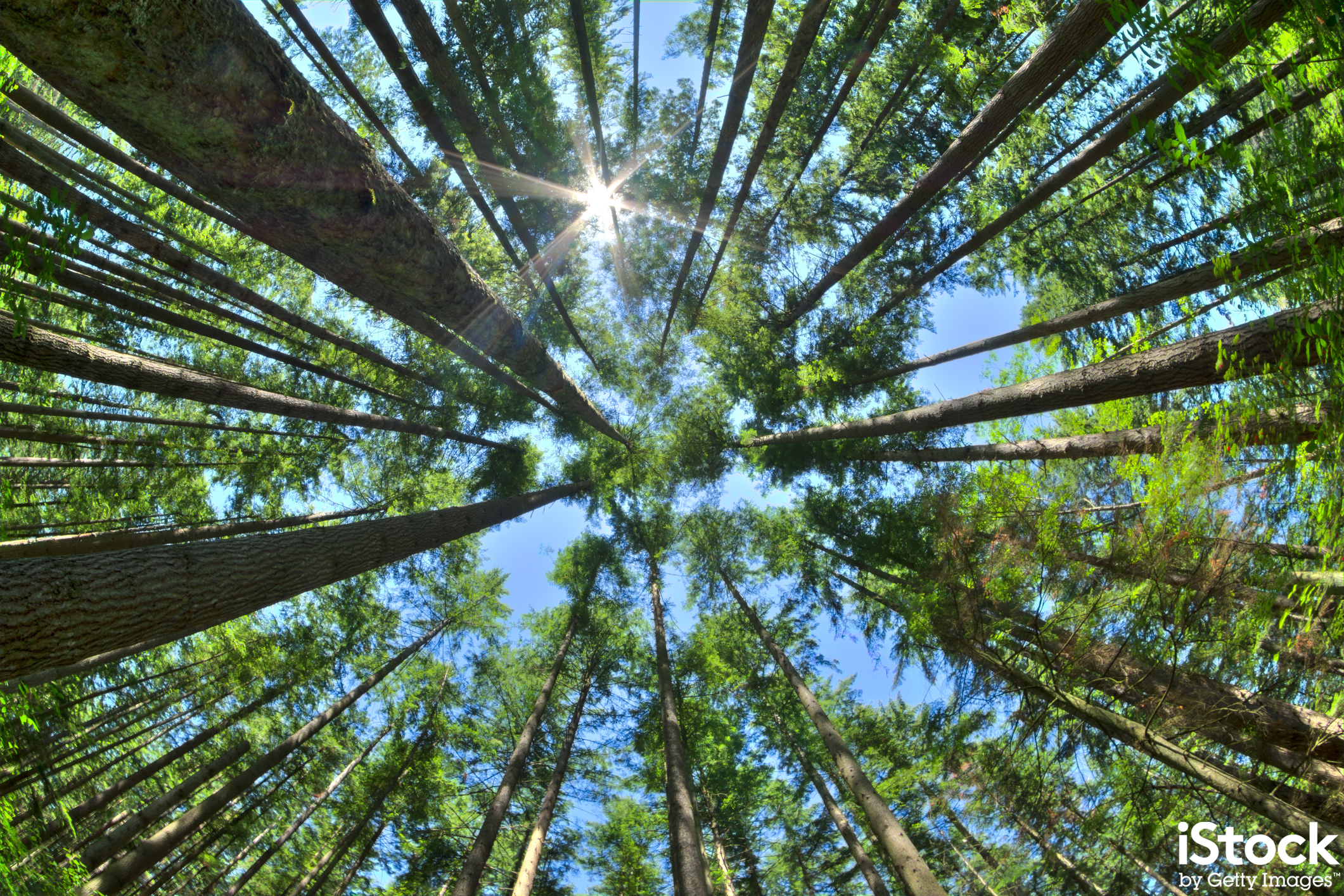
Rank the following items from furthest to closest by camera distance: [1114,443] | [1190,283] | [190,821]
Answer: [190,821] < [1114,443] < [1190,283]

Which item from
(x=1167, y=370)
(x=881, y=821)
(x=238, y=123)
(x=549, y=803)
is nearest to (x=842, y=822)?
(x=881, y=821)

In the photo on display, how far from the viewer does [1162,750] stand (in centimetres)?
431

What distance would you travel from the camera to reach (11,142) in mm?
4102

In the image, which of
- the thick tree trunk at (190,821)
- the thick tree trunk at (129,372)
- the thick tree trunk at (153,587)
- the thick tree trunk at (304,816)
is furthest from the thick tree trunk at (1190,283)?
the thick tree trunk at (304,816)

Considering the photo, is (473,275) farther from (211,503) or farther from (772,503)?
(772,503)

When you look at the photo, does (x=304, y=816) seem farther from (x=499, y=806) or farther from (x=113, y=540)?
(x=113, y=540)

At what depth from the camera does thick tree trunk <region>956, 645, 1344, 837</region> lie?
3523mm

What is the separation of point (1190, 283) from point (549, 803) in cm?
1109

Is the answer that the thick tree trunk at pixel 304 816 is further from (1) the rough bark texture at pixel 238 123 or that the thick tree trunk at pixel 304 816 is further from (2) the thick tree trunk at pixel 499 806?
(1) the rough bark texture at pixel 238 123

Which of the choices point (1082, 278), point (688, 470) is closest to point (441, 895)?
point (688, 470)

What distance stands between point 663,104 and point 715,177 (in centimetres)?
394

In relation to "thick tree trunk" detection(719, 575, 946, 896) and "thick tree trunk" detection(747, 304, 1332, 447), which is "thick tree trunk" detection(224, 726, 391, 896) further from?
"thick tree trunk" detection(747, 304, 1332, 447)

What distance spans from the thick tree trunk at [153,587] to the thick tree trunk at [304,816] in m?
9.04

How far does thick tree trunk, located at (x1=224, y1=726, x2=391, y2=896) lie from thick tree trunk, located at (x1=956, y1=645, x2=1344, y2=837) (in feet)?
39.4
